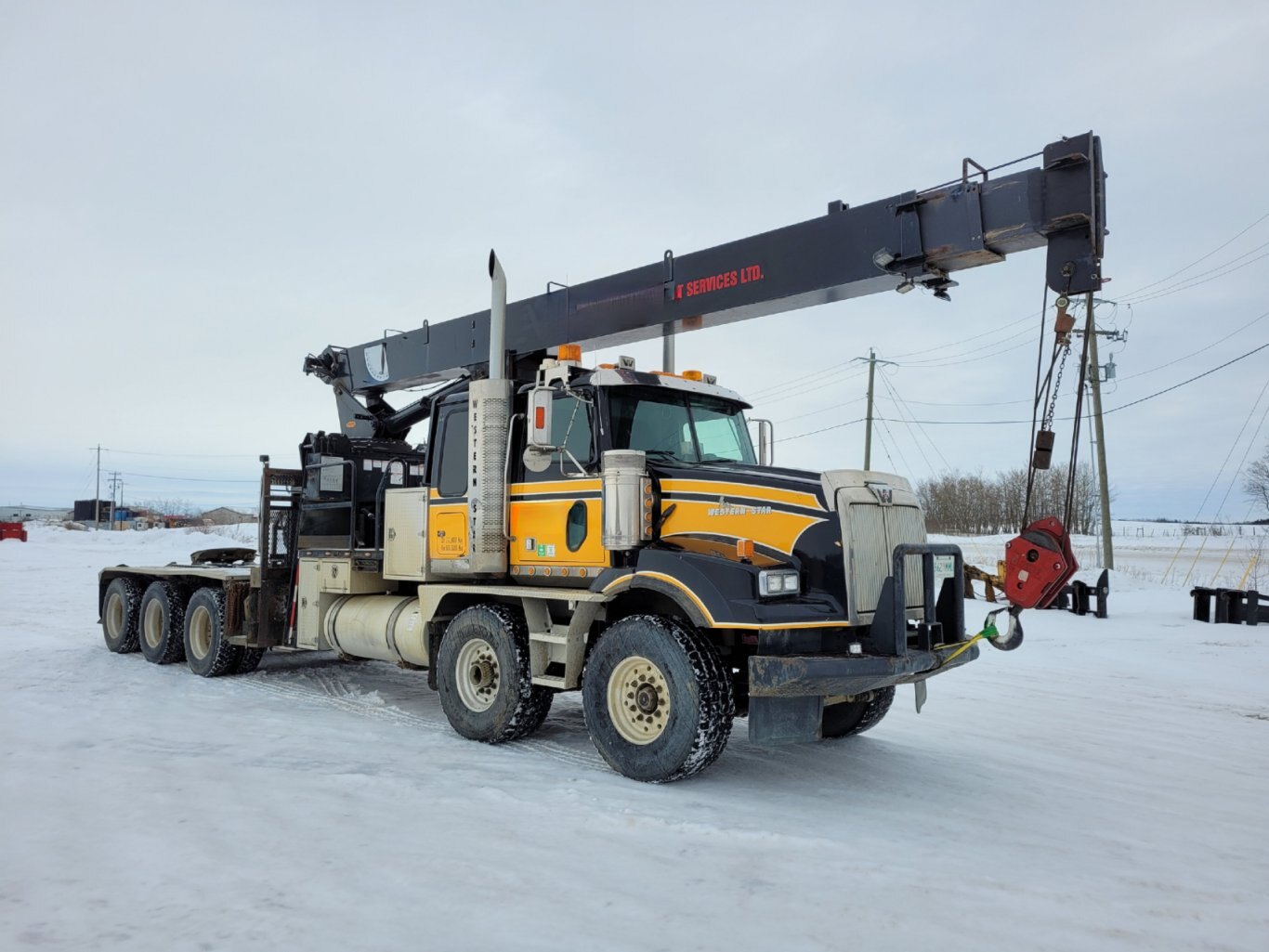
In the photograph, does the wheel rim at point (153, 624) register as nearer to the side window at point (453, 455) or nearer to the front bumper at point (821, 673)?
the side window at point (453, 455)

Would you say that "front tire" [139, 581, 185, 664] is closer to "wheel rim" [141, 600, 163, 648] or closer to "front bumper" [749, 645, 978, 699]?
"wheel rim" [141, 600, 163, 648]

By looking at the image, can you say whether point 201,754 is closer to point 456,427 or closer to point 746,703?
point 456,427

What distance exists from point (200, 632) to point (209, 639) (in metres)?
0.25

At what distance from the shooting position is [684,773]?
5.90 meters

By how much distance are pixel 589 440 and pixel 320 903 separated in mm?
3801

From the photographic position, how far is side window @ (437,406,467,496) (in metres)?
7.97

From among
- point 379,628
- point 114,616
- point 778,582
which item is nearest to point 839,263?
point 778,582

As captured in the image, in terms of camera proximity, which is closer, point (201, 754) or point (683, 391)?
point (201, 754)

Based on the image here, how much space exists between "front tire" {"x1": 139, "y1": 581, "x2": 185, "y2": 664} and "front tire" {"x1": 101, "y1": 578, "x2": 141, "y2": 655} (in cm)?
37

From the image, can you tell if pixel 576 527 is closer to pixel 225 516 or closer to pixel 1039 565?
pixel 1039 565

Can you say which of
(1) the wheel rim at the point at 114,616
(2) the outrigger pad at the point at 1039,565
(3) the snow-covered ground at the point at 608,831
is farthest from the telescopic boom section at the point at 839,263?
(1) the wheel rim at the point at 114,616

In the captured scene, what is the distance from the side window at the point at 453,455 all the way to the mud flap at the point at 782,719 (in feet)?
10.9

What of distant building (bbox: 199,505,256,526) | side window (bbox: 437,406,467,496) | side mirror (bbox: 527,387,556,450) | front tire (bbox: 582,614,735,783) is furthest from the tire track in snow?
distant building (bbox: 199,505,256,526)

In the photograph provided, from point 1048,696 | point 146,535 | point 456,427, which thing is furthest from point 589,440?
point 146,535
